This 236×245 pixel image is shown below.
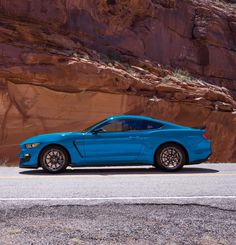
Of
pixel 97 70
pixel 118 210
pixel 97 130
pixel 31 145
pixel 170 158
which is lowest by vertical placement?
pixel 118 210

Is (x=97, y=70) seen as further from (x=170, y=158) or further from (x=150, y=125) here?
(x=170, y=158)

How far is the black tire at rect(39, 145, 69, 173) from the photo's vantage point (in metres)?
9.13

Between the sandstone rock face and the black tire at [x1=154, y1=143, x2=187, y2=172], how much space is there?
27.2ft

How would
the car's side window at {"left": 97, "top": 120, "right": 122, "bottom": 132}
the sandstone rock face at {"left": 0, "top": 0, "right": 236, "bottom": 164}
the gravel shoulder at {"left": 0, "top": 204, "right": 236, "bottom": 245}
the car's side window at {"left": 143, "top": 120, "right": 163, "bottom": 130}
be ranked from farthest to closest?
1. the sandstone rock face at {"left": 0, "top": 0, "right": 236, "bottom": 164}
2. the car's side window at {"left": 143, "top": 120, "right": 163, "bottom": 130}
3. the car's side window at {"left": 97, "top": 120, "right": 122, "bottom": 132}
4. the gravel shoulder at {"left": 0, "top": 204, "right": 236, "bottom": 245}

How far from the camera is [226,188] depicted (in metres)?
6.78

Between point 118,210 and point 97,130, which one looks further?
point 97,130

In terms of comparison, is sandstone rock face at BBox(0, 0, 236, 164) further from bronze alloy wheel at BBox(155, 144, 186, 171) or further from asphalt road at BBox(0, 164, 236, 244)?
asphalt road at BBox(0, 164, 236, 244)

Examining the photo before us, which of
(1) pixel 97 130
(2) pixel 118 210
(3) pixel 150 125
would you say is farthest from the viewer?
(3) pixel 150 125

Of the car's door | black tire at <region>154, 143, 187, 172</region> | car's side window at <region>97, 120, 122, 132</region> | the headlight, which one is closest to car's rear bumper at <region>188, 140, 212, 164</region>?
black tire at <region>154, 143, 187, 172</region>

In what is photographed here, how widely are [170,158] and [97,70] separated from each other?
1038cm

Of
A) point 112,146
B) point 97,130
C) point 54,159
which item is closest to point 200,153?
point 112,146

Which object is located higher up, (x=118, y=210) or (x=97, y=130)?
(x=97, y=130)

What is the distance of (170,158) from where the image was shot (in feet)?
30.7

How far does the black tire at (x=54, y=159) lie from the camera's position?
913 centimetres
